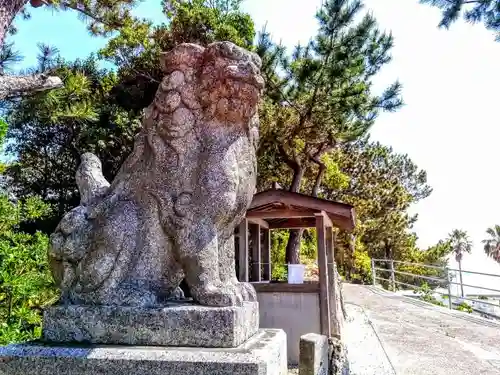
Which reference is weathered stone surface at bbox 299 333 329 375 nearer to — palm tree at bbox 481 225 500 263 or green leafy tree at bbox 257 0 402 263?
green leafy tree at bbox 257 0 402 263

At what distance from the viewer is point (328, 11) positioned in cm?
992

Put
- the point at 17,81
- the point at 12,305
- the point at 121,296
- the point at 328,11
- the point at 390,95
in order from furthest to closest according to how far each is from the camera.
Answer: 1. the point at 390,95
2. the point at 328,11
3. the point at 17,81
4. the point at 12,305
5. the point at 121,296

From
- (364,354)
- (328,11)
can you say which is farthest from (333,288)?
(328,11)

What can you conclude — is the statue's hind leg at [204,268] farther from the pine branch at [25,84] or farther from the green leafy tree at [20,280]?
the pine branch at [25,84]

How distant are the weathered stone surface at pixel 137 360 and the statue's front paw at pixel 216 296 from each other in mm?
205

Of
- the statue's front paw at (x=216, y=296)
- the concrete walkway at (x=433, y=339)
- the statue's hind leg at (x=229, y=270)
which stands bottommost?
the concrete walkway at (x=433, y=339)

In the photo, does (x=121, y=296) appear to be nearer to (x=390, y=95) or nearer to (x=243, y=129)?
(x=243, y=129)

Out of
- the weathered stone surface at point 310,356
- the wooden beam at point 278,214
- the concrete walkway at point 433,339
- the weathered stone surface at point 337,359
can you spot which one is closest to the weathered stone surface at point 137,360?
the weathered stone surface at point 310,356

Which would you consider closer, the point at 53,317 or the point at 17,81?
the point at 53,317

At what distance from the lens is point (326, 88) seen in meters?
10.3

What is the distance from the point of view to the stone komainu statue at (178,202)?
210 cm

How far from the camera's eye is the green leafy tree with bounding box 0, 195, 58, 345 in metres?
4.47

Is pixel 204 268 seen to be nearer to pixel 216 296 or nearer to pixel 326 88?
pixel 216 296

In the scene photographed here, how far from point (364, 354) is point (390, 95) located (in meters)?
6.86
